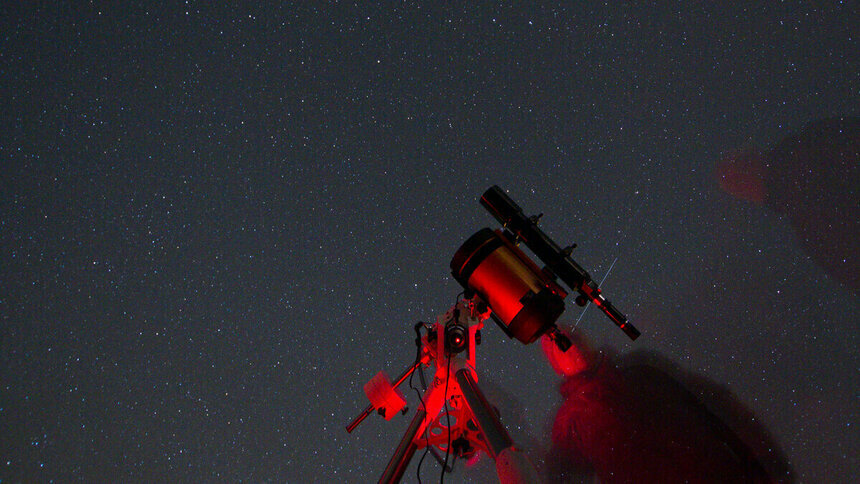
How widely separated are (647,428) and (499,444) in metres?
4.55

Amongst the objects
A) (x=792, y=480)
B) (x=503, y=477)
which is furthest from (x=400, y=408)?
(x=792, y=480)

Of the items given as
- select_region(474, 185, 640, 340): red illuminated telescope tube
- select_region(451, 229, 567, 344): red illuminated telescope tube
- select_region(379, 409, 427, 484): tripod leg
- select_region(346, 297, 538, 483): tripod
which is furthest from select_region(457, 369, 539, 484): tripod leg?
select_region(474, 185, 640, 340): red illuminated telescope tube

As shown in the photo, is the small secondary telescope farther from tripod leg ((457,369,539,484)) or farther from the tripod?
tripod leg ((457,369,539,484))

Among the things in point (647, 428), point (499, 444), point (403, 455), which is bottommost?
point (647, 428)

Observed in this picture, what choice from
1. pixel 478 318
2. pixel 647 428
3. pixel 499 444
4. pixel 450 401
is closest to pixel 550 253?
pixel 478 318

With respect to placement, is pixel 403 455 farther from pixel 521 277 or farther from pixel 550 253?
pixel 550 253

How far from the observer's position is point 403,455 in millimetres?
2254

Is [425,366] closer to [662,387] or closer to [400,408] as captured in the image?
[400,408]

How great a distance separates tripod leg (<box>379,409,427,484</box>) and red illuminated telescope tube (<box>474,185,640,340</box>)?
914 mm

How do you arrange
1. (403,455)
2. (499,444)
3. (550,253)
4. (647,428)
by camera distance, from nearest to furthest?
(499,444) < (403,455) < (550,253) < (647,428)

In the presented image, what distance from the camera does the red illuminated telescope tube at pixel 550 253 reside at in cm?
287

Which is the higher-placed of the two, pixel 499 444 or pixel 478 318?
pixel 478 318

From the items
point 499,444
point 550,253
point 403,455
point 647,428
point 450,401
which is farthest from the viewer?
point 647,428

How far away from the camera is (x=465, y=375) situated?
8.28 ft
